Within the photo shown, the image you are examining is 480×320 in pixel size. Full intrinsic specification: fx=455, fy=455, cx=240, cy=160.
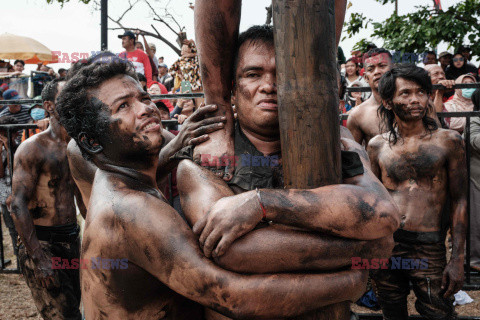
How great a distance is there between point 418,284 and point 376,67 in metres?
2.80

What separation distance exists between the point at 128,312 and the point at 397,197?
279 cm

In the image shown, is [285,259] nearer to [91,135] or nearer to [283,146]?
[283,146]

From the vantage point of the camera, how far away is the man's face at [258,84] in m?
2.03

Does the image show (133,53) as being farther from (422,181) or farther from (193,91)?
(422,181)

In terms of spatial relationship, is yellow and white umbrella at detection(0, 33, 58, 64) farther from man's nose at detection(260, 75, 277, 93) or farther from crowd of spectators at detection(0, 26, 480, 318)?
man's nose at detection(260, 75, 277, 93)

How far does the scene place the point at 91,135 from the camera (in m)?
2.32

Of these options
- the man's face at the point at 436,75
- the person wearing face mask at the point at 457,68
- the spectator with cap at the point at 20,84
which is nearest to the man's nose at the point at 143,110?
the man's face at the point at 436,75

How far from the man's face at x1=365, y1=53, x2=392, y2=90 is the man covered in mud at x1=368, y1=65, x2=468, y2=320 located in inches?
56.7

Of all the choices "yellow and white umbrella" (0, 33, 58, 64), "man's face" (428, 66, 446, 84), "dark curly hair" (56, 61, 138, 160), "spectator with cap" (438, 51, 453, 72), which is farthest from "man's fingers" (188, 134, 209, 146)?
"yellow and white umbrella" (0, 33, 58, 64)

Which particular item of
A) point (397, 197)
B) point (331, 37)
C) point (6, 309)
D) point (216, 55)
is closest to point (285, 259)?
point (331, 37)

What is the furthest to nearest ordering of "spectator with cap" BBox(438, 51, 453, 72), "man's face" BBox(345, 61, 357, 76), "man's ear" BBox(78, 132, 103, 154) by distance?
1. "spectator with cap" BBox(438, 51, 453, 72)
2. "man's face" BBox(345, 61, 357, 76)
3. "man's ear" BBox(78, 132, 103, 154)

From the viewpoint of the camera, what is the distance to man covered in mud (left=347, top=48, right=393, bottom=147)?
17.2ft

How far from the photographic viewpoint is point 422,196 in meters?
3.98

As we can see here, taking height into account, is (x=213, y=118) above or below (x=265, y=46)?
below
